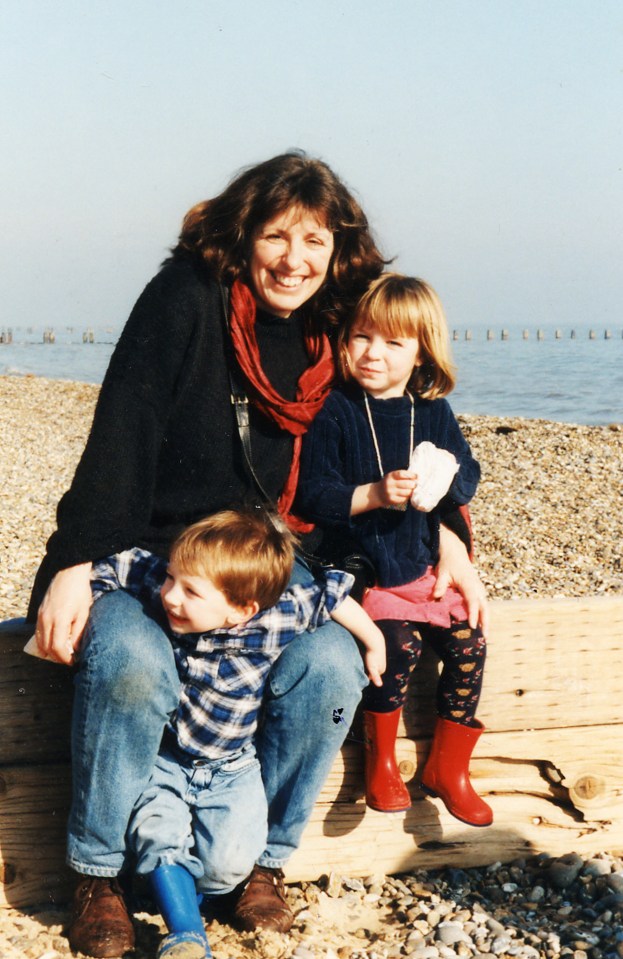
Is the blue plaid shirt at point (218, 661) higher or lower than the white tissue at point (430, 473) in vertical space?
lower

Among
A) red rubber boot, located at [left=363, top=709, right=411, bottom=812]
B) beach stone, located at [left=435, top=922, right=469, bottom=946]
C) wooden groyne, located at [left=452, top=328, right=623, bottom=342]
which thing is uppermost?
red rubber boot, located at [left=363, top=709, right=411, bottom=812]

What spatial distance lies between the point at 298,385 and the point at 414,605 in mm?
758

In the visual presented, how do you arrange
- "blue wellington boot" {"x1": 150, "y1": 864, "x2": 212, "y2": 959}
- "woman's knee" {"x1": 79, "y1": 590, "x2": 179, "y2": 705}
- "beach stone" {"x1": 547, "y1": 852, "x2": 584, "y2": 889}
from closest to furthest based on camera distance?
"blue wellington boot" {"x1": 150, "y1": 864, "x2": 212, "y2": 959} → "woman's knee" {"x1": 79, "y1": 590, "x2": 179, "y2": 705} → "beach stone" {"x1": 547, "y1": 852, "x2": 584, "y2": 889}

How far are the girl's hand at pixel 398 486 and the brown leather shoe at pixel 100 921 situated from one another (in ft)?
4.18

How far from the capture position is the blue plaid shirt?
2727mm

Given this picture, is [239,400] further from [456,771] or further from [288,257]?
[456,771]

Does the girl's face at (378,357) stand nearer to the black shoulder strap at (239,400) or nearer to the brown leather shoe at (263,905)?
the black shoulder strap at (239,400)

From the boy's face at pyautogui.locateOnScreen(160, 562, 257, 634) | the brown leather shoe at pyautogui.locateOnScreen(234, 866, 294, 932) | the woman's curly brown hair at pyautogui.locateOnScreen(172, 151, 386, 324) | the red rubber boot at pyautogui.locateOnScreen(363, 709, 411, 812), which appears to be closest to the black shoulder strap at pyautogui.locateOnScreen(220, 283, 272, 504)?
the woman's curly brown hair at pyautogui.locateOnScreen(172, 151, 386, 324)

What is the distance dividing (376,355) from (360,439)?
26cm

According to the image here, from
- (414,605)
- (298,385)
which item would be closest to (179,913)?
(414,605)

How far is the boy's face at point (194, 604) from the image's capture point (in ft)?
8.62

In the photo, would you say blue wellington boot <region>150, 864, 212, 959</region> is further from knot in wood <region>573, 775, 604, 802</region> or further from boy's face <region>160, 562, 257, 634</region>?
knot in wood <region>573, 775, 604, 802</region>

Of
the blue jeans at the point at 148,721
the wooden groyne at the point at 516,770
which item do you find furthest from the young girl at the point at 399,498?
the blue jeans at the point at 148,721

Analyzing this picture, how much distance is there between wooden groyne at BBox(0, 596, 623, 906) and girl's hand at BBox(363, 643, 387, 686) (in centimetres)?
27
